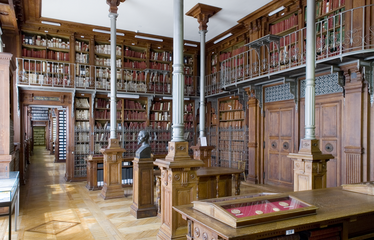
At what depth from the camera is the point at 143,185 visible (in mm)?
4609

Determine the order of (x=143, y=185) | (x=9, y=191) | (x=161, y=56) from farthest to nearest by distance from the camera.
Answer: (x=161, y=56), (x=143, y=185), (x=9, y=191)

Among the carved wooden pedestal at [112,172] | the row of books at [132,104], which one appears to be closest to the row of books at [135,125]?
the row of books at [132,104]

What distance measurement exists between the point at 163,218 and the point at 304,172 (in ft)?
7.11

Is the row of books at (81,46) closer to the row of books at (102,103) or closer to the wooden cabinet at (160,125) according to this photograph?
the row of books at (102,103)

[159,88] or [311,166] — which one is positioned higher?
[159,88]

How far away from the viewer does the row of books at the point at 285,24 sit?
670cm

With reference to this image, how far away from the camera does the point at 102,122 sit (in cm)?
900

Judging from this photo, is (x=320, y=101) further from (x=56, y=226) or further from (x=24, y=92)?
(x=24, y=92)

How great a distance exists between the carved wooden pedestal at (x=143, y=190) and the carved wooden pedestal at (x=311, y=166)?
2.40m

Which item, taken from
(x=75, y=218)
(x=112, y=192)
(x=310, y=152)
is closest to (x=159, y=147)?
(x=112, y=192)

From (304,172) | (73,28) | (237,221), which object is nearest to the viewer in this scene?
(237,221)

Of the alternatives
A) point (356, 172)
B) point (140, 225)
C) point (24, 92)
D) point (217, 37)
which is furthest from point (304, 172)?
point (24, 92)

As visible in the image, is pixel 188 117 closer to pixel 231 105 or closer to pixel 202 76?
pixel 231 105

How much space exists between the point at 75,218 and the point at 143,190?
1.15 metres
